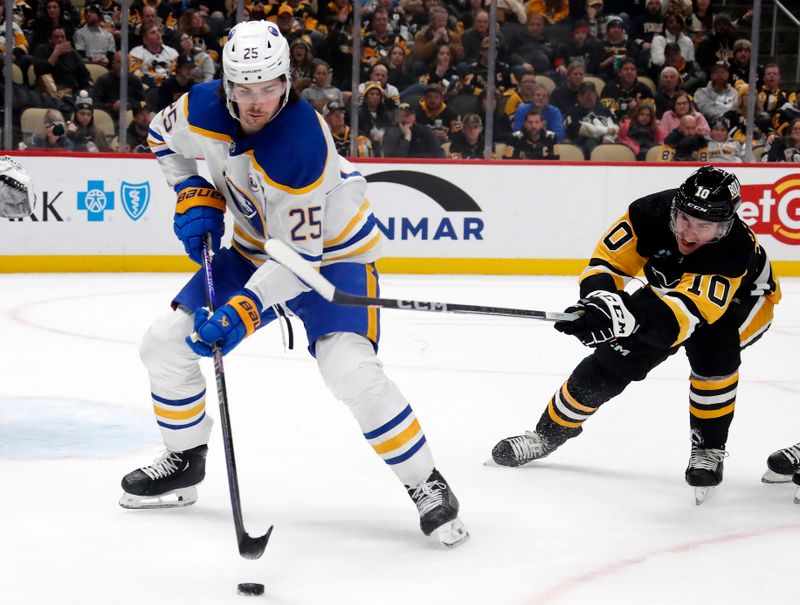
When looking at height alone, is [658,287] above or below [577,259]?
above

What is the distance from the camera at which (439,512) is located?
2512 mm

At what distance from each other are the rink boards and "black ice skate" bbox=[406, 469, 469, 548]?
5.18 meters

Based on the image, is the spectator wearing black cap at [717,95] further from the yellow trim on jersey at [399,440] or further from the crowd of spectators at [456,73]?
the yellow trim on jersey at [399,440]

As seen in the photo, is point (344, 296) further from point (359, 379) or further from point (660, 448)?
point (660, 448)

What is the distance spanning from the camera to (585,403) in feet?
10.3

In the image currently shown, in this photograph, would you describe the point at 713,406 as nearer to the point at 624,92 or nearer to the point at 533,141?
the point at 533,141

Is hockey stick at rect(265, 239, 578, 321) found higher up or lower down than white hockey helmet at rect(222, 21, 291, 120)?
lower down

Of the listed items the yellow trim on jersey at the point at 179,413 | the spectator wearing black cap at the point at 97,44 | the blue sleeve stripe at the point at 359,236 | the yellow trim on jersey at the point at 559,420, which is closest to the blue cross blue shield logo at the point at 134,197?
the spectator wearing black cap at the point at 97,44

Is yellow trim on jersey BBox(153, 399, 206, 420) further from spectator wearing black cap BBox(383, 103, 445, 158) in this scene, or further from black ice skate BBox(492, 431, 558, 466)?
spectator wearing black cap BBox(383, 103, 445, 158)

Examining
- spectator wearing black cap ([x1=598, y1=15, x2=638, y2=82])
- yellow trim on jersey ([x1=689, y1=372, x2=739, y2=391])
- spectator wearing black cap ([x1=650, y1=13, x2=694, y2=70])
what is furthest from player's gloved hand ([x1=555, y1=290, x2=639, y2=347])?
spectator wearing black cap ([x1=650, y1=13, x2=694, y2=70])

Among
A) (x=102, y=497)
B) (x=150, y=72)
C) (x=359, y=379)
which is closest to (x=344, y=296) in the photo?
(x=359, y=379)

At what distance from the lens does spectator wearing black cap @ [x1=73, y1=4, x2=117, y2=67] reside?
7273 mm

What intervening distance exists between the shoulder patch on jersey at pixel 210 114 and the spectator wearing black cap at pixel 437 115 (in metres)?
5.20

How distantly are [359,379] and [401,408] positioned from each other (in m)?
0.13
